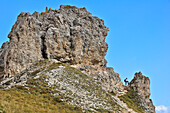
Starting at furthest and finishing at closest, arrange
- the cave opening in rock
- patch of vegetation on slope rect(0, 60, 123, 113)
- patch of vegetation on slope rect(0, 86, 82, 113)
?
the cave opening in rock → patch of vegetation on slope rect(0, 60, 123, 113) → patch of vegetation on slope rect(0, 86, 82, 113)

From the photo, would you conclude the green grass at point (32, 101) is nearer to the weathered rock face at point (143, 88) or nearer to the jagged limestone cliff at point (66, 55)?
the jagged limestone cliff at point (66, 55)

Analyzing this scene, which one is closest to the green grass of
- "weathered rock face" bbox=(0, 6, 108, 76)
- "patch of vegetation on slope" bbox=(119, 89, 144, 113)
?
"weathered rock face" bbox=(0, 6, 108, 76)

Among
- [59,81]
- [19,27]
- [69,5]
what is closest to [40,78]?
[59,81]

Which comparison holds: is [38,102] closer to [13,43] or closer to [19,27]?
[13,43]

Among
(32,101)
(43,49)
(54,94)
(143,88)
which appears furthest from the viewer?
(143,88)

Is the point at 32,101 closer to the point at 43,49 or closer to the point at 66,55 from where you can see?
the point at 43,49

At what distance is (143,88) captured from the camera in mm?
82250

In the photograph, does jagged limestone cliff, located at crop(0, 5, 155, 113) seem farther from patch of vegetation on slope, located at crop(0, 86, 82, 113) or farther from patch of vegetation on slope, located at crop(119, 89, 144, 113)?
patch of vegetation on slope, located at crop(0, 86, 82, 113)

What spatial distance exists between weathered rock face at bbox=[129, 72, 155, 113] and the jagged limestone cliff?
49cm

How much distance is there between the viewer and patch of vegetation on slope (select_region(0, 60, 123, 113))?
3053cm

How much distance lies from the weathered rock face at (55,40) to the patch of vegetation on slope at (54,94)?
19.6 ft

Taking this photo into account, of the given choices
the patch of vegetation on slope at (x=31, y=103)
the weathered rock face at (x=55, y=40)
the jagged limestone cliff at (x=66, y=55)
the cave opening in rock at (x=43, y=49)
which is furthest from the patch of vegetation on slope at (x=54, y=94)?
the cave opening in rock at (x=43, y=49)

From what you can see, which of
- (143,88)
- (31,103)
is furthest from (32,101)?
(143,88)

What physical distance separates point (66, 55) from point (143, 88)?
39041mm
